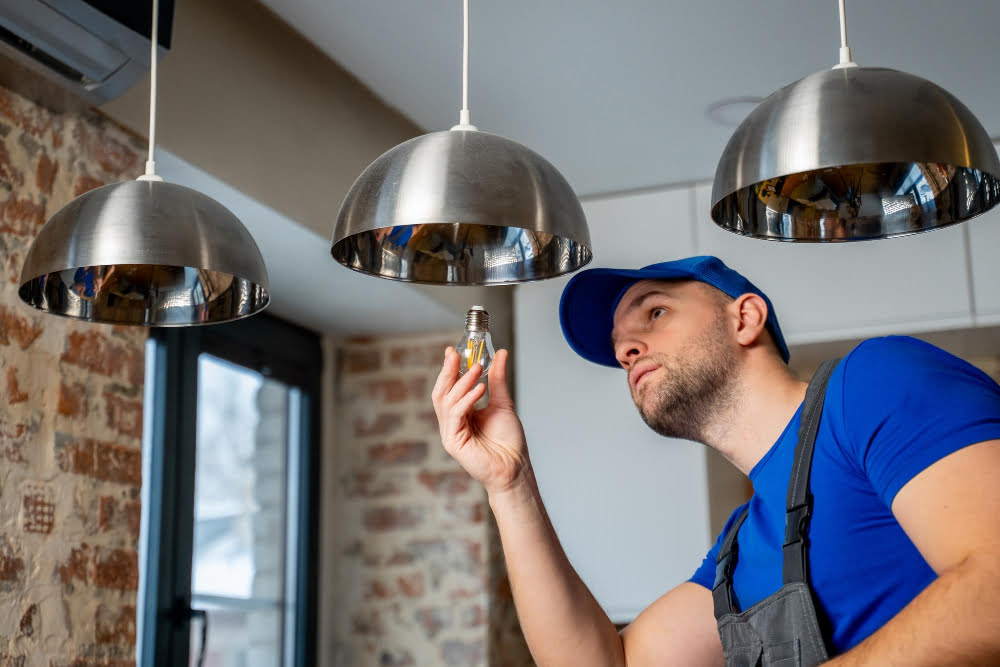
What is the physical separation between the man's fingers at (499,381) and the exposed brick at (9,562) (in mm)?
843

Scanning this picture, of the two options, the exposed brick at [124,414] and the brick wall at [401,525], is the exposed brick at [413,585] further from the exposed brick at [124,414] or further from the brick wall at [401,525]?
the exposed brick at [124,414]

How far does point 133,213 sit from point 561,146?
1.97m

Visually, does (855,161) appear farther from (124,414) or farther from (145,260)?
(124,414)

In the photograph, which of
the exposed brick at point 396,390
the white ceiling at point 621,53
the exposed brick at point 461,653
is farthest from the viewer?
the exposed brick at point 396,390

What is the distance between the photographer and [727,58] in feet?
9.02

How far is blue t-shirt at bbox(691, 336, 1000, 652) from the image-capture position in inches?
47.3

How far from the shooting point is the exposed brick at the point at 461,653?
3391 millimetres

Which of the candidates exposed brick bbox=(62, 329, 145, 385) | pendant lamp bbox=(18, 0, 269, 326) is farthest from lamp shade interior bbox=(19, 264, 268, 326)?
exposed brick bbox=(62, 329, 145, 385)

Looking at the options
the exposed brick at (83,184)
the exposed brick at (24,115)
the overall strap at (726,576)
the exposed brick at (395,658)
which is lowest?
the exposed brick at (395,658)

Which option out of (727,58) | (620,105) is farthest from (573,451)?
(727,58)

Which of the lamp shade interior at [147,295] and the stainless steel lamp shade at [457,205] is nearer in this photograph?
the stainless steel lamp shade at [457,205]

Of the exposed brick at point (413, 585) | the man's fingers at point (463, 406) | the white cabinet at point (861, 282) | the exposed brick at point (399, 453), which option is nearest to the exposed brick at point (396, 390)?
the exposed brick at point (399, 453)

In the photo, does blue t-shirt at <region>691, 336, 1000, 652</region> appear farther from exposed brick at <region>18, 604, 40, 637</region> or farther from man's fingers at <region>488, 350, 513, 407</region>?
exposed brick at <region>18, 604, 40, 637</region>

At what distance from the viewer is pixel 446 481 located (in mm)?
3535
